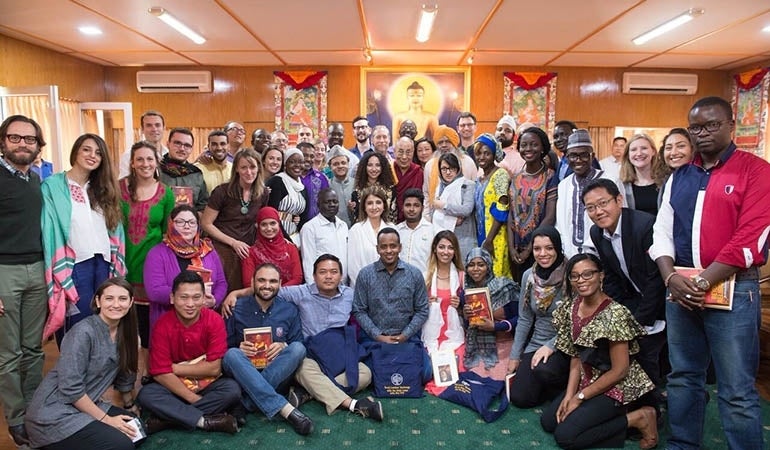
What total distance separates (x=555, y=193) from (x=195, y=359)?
3.01 metres

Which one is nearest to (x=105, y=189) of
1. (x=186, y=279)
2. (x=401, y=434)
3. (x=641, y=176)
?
(x=186, y=279)

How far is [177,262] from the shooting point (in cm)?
366

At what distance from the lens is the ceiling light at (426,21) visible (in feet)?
19.1

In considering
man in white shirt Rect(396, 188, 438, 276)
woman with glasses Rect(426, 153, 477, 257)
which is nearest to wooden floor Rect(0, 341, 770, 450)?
woman with glasses Rect(426, 153, 477, 257)

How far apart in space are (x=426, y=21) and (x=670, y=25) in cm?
316

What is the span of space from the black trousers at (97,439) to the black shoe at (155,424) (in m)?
0.31

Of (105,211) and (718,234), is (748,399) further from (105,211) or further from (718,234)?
(105,211)

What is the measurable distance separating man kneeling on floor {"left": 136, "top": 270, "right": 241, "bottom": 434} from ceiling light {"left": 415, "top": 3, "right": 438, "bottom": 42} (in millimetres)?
4121

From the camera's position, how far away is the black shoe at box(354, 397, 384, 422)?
336 cm

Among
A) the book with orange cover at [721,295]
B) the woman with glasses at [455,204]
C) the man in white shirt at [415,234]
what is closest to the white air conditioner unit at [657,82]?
the woman with glasses at [455,204]

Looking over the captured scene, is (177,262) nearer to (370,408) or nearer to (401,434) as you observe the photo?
(370,408)

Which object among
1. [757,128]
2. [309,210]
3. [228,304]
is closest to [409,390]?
[228,304]

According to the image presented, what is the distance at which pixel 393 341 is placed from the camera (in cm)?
394

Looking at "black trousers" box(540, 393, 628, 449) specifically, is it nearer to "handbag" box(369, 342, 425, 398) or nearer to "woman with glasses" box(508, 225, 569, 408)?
"woman with glasses" box(508, 225, 569, 408)
